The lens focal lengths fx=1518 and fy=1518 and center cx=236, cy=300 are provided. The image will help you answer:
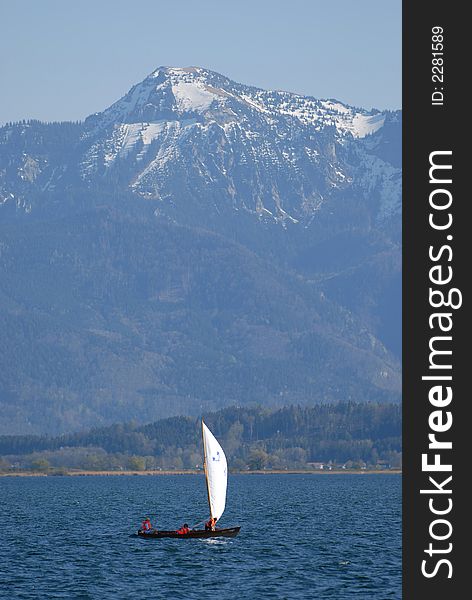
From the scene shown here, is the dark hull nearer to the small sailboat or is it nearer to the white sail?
the small sailboat

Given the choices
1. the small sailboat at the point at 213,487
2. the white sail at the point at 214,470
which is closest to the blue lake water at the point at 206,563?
the small sailboat at the point at 213,487

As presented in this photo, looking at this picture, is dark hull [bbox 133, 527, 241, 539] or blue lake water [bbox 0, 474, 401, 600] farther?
dark hull [bbox 133, 527, 241, 539]

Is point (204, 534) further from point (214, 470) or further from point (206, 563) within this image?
point (206, 563)

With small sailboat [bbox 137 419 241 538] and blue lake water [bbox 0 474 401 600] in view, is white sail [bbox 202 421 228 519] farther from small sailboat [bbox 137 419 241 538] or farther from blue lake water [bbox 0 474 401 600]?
blue lake water [bbox 0 474 401 600]

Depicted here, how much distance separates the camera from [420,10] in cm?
7112

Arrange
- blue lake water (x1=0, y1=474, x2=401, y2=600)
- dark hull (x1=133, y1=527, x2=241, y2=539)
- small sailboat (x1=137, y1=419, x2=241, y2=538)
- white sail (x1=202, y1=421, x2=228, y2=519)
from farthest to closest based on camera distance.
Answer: white sail (x1=202, y1=421, x2=228, y2=519), small sailboat (x1=137, y1=419, x2=241, y2=538), dark hull (x1=133, y1=527, x2=241, y2=539), blue lake water (x1=0, y1=474, x2=401, y2=600)

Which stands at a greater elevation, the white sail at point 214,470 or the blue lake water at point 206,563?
the white sail at point 214,470

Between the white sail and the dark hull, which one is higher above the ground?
the white sail

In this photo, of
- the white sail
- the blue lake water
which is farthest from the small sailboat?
the blue lake water

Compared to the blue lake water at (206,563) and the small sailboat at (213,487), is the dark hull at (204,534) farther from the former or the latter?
the blue lake water at (206,563)

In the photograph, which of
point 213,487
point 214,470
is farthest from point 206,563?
point 214,470

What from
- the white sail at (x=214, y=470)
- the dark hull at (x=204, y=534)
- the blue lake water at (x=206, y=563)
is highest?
the white sail at (x=214, y=470)

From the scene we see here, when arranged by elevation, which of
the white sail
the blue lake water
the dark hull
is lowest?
the blue lake water

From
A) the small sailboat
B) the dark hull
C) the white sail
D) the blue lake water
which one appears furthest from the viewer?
the white sail
